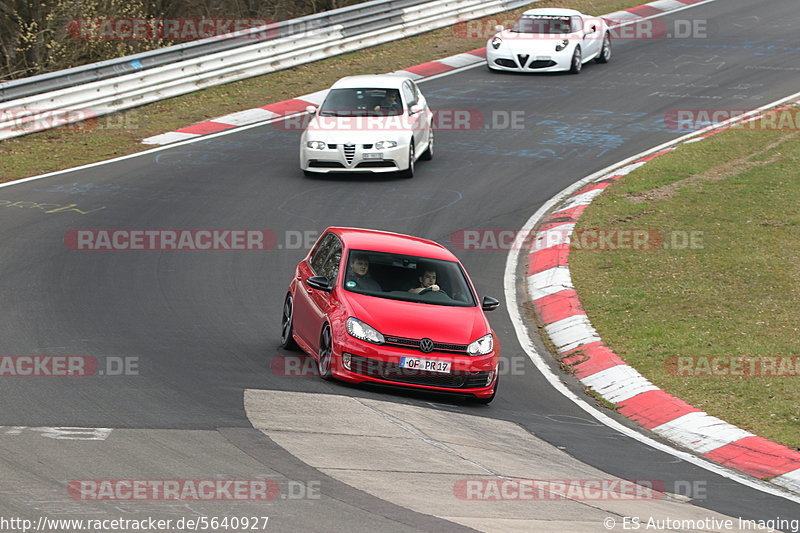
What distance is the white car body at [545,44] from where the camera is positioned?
28.3 meters

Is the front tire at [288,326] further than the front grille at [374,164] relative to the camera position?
No

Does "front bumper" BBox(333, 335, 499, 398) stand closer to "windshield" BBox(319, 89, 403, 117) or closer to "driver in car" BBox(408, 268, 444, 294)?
"driver in car" BBox(408, 268, 444, 294)

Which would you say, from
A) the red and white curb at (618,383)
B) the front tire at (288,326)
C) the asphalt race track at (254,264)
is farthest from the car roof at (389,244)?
the red and white curb at (618,383)

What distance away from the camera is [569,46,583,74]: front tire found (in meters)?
28.5

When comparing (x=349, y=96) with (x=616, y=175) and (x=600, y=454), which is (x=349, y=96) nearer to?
(x=616, y=175)

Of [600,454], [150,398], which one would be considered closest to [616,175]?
[600,454]

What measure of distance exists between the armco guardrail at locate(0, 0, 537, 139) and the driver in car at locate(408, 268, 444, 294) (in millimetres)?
12593

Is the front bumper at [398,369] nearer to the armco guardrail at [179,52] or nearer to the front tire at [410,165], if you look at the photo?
the front tire at [410,165]

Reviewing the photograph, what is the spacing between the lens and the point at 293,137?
23312mm

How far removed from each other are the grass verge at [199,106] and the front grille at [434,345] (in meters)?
11.2

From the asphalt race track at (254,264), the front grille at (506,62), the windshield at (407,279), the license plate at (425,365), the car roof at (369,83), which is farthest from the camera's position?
the front grille at (506,62)

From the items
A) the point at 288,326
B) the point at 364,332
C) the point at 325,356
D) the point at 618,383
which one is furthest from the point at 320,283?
the point at 618,383

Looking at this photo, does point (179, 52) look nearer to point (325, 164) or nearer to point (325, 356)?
point (325, 164)

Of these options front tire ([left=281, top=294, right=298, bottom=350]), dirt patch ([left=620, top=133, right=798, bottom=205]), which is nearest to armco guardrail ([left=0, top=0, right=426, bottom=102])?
dirt patch ([left=620, top=133, right=798, bottom=205])
